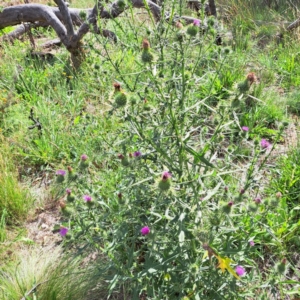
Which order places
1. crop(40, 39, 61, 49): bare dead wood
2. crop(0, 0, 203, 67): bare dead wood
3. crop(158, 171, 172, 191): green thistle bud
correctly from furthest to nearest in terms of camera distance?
1. crop(40, 39, 61, 49): bare dead wood
2. crop(0, 0, 203, 67): bare dead wood
3. crop(158, 171, 172, 191): green thistle bud

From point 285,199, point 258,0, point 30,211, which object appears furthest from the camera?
Answer: point 258,0

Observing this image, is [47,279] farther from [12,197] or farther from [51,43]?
[51,43]

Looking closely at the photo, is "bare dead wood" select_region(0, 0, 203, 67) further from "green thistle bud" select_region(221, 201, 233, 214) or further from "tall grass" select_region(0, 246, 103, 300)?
"green thistle bud" select_region(221, 201, 233, 214)

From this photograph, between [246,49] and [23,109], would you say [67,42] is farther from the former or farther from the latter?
[246,49]

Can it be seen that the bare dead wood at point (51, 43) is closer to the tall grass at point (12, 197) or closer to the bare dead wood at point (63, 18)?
the bare dead wood at point (63, 18)

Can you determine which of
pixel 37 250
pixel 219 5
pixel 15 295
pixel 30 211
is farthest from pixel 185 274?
pixel 219 5

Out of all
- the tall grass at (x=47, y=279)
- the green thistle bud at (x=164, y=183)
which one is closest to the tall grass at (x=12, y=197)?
the tall grass at (x=47, y=279)

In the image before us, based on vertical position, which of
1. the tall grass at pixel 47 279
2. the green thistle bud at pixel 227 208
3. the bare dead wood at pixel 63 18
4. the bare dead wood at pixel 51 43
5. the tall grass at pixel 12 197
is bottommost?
the tall grass at pixel 47 279

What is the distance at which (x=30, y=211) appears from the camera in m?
2.75

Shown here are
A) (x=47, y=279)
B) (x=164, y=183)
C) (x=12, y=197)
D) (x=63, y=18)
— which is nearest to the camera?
(x=164, y=183)

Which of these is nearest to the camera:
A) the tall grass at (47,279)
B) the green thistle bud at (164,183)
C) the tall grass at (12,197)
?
the green thistle bud at (164,183)

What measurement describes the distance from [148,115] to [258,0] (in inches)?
229

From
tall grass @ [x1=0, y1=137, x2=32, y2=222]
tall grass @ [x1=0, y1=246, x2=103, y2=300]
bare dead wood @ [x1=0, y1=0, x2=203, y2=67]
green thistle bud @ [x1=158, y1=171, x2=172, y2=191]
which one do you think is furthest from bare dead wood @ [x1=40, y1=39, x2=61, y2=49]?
green thistle bud @ [x1=158, y1=171, x2=172, y2=191]

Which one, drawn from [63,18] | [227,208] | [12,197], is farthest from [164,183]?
[63,18]
